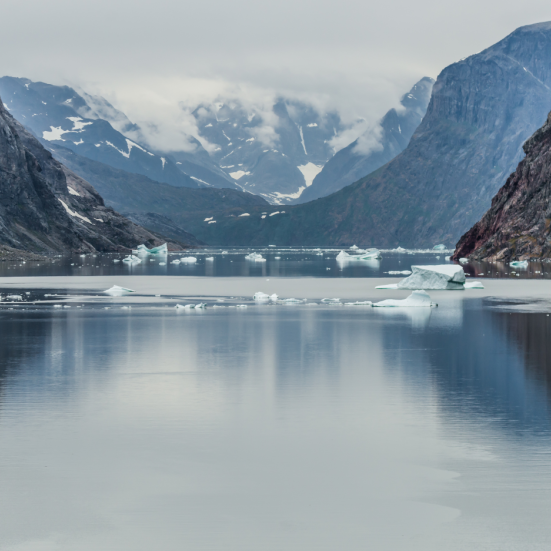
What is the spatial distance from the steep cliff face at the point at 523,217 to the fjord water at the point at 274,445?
111267mm

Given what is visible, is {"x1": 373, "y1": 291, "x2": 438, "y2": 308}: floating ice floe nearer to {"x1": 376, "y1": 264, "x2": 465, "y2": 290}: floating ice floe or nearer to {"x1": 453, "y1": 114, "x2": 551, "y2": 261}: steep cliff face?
{"x1": 376, "y1": 264, "x2": 465, "y2": 290}: floating ice floe

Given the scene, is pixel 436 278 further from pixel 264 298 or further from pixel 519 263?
pixel 519 263

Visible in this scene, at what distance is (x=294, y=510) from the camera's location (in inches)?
565

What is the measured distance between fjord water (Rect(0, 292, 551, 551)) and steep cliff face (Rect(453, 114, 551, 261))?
11127cm

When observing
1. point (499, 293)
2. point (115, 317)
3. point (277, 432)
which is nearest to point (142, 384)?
point (277, 432)

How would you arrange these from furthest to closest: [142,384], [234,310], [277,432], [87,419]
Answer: [234,310], [142,384], [87,419], [277,432]

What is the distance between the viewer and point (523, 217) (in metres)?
149

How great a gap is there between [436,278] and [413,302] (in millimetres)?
16074

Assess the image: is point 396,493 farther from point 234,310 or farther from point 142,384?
point 234,310

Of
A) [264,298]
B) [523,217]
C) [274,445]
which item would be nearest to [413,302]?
[264,298]

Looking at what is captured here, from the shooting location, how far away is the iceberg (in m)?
71.6

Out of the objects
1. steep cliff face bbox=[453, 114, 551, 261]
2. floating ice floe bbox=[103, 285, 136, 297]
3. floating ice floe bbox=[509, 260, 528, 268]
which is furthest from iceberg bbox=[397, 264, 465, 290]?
steep cliff face bbox=[453, 114, 551, 261]

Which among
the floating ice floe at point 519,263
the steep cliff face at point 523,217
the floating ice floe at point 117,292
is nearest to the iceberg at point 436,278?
the floating ice floe at point 117,292

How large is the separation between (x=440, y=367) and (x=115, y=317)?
23.8 m
